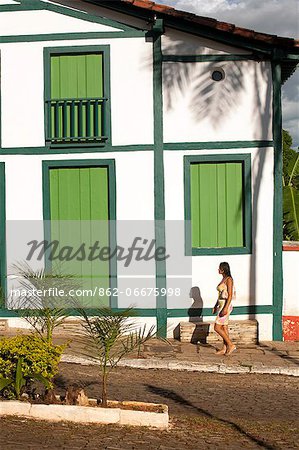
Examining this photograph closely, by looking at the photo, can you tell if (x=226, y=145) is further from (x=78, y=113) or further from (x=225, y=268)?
(x=78, y=113)

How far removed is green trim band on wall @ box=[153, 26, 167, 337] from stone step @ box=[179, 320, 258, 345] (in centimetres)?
51

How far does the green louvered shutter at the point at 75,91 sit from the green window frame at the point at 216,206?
2131mm

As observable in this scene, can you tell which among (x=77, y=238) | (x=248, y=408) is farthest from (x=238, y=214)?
(x=248, y=408)

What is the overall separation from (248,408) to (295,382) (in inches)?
78.7

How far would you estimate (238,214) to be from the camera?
12852 mm

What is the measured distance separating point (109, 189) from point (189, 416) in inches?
237

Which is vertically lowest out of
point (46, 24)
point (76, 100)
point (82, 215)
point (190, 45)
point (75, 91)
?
point (82, 215)

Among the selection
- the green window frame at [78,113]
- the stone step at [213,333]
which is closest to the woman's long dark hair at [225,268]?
the stone step at [213,333]

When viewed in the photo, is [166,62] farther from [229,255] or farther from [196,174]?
[229,255]

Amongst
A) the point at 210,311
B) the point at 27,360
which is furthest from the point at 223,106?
the point at 27,360

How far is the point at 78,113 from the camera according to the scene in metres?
12.9

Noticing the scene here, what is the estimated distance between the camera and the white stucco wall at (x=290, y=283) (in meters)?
12.8

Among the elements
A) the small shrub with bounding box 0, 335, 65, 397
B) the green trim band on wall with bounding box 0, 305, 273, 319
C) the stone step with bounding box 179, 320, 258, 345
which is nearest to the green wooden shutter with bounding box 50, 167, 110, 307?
the green trim band on wall with bounding box 0, 305, 273, 319

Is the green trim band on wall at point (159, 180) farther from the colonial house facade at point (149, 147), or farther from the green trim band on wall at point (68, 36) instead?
the green trim band on wall at point (68, 36)
